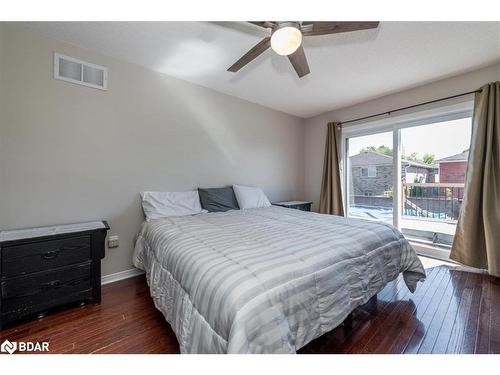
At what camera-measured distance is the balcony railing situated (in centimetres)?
277

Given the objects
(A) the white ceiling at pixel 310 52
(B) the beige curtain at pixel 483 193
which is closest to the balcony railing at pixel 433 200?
(B) the beige curtain at pixel 483 193

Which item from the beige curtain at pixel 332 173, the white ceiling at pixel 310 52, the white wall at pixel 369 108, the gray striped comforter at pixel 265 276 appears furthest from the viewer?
the beige curtain at pixel 332 173

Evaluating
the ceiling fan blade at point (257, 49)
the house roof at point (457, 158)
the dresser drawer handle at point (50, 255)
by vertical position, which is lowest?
the dresser drawer handle at point (50, 255)

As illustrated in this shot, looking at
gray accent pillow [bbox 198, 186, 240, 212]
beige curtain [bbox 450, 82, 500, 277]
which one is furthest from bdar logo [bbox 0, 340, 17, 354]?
beige curtain [bbox 450, 82, 500, 277]

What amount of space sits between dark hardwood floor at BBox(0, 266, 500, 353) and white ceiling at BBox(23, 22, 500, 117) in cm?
227

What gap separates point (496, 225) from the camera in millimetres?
2238

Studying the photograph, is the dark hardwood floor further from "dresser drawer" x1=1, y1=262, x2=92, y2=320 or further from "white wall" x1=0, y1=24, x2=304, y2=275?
"white wall" x1=0, y1=24, x2=304, y2=275

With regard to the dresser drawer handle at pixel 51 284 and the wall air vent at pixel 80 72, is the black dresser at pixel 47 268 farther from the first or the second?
the wall air vent at pixel 80 72

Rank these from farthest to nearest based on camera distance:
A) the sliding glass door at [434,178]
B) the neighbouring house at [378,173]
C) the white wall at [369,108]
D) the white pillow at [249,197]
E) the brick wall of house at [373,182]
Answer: the brick wall of house at [373,182], the neighbouring house at [378,173], the white pillow at [249,197], the sliding glass door at [434,178], the white wall at [369,108]

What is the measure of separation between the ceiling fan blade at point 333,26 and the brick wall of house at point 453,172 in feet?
8.07

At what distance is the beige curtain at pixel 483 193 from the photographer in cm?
223

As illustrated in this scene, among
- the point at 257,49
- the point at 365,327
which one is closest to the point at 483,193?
the point at 365,327
